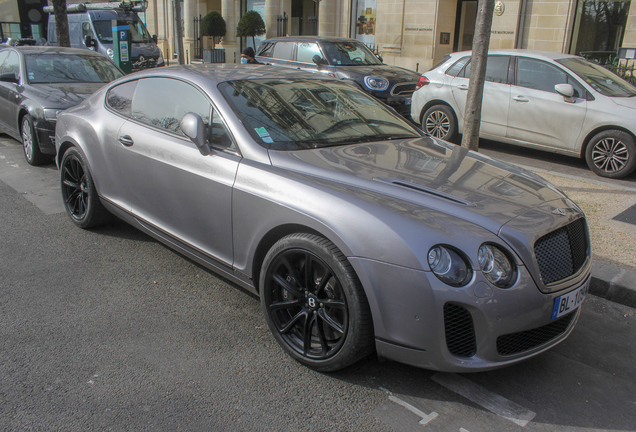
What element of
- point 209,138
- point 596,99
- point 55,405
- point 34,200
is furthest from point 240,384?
point 596,99

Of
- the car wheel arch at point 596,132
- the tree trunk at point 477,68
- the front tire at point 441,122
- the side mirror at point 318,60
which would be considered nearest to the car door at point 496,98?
the front tire at point 441,122

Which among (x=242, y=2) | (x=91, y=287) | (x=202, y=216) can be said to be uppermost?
(x=242, y=2)

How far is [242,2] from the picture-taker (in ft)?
92.5

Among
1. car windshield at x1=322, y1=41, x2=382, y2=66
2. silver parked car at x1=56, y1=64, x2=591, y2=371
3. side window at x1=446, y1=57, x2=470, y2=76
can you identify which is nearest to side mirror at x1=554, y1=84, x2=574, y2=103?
side window at x1=446, y1=57, x2=470, y2=76

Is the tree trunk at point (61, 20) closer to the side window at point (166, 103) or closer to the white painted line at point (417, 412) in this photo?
the side window at point (166, 103)

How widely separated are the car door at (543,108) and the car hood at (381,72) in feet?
9.67

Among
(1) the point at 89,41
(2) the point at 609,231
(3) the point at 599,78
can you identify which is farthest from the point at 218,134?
(1) the point at 89,41

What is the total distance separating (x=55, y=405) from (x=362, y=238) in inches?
67.2

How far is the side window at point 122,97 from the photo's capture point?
4.48 metres

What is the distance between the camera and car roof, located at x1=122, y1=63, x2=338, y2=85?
3867 millimetres

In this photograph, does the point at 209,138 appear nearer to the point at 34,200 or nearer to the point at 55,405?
the point at 55,405

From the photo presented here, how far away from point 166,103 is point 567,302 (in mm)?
3024

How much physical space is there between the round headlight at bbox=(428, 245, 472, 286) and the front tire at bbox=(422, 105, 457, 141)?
710 centimetres

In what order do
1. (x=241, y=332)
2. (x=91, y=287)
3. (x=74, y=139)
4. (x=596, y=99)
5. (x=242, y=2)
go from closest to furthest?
(x=241, y=332) < (x=91, y=287) < (x=74, y=139) < (x=596, y=99) < (x=242, y=2)
